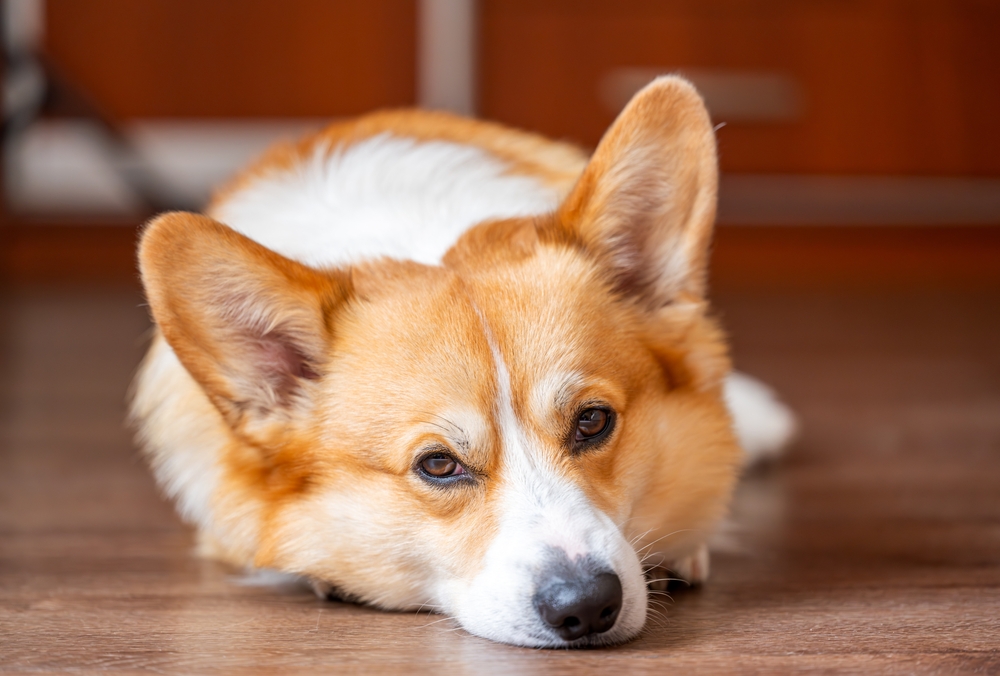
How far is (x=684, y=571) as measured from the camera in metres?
1.62

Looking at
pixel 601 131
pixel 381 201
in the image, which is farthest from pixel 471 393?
pixel 601 131

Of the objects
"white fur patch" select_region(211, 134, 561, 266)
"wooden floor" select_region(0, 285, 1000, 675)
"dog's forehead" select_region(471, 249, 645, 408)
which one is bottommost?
"wooden floor" select_region(0, 285, 1000, 675)

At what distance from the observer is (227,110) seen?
5.30m

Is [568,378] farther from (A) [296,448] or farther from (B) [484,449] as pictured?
(A) [296,448]

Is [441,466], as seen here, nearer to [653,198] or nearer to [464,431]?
[464,431]

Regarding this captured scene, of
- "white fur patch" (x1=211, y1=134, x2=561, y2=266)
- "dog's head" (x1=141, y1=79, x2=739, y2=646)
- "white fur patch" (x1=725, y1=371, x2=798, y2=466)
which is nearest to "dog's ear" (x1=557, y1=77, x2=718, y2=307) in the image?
"dog's head" (x1=141, y1=79, x2=739, y2=646)

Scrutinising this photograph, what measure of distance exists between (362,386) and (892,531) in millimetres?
968

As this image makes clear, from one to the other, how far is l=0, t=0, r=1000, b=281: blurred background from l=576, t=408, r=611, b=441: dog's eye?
12.5 ft

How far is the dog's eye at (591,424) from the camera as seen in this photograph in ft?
4.77

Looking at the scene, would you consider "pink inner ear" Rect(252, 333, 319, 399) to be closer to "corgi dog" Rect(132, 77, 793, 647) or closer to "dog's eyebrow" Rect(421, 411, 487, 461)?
"corgi dog" Rect(132, 77, 793, 647)

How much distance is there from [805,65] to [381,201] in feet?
12.7

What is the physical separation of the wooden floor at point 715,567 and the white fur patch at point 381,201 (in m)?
0.48

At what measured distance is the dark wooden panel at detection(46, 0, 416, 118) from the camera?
5.18 metres

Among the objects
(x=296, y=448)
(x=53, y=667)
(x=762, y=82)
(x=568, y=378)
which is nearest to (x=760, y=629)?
(x=568, y=378)
